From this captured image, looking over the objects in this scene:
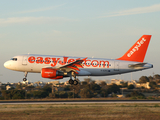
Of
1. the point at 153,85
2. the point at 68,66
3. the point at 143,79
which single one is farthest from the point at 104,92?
the point at 68,66

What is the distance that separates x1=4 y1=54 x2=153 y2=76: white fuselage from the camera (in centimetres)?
3912

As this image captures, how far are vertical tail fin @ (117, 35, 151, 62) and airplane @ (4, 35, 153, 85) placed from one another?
1.45 m

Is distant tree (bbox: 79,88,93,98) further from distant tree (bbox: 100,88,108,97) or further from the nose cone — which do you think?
the nose cone

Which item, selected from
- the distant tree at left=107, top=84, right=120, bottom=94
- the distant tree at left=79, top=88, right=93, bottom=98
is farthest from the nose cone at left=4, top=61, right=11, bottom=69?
the distant tree at left=107, top=84, right=120, bottom=94

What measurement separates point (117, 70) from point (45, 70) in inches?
454

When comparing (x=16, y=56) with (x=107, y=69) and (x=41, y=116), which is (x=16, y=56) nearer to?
(x=107, y=69)

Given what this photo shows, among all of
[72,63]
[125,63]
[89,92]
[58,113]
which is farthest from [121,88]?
[58,113]

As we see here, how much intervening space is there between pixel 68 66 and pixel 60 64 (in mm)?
1516

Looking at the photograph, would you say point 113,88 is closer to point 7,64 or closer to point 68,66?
point 68,66

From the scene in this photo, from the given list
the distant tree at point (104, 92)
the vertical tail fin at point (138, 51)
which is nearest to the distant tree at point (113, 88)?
the distant tree at point (104, 92)

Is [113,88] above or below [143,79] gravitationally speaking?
below

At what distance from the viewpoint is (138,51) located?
43.0 m

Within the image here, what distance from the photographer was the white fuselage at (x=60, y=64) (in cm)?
3912

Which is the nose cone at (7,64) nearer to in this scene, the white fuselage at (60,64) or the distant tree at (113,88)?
the white fuselage at (60,64)
